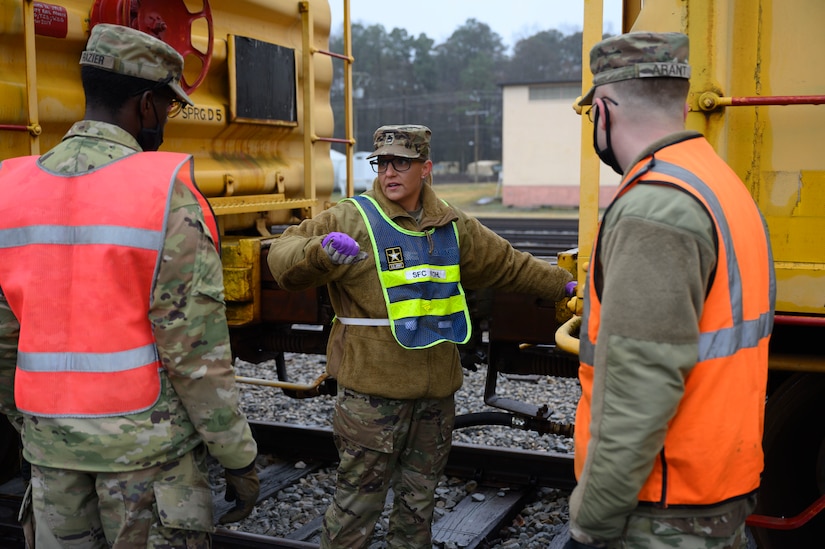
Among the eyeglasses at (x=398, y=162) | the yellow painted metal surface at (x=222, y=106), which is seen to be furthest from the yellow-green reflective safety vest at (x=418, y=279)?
the yellow painted metal surface at (x=222, y=106)

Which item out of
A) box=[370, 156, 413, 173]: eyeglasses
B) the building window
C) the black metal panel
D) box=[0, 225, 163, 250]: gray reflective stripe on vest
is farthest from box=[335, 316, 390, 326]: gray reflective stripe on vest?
the building window

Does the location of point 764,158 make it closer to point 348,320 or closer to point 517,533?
point 348,320

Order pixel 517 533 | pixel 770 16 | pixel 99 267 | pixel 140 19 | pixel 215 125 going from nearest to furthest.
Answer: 1. pixel 99 267
2. pixel 770 16
3. pixel 140 19
4. pixel 517 533
5. pixel 215 125

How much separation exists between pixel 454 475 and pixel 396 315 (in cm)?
193

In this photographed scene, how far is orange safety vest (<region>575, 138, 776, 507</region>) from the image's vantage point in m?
1.89

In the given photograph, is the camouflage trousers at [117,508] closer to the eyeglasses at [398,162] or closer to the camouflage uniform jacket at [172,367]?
the camouflage uniform jacket at [172,367]

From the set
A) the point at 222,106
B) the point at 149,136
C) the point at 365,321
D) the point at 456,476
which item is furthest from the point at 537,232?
the point at 149,136

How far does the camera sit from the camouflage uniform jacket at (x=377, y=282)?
3191 millimetres

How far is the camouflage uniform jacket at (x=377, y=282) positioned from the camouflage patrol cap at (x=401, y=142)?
157 mm

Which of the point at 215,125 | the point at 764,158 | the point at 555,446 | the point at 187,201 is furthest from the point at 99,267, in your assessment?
the point at 555,446

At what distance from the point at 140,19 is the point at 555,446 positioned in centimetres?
335

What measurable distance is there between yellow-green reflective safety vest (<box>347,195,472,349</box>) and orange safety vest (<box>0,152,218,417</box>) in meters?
1.07

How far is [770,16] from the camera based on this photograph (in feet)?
8.81

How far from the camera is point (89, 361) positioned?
226 cm
